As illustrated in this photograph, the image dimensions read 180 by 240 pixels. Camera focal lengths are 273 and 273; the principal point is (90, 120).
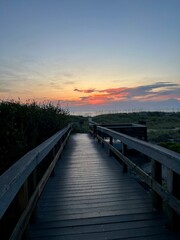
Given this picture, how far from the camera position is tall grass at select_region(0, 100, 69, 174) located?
6.66 metres

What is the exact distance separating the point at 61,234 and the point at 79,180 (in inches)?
102

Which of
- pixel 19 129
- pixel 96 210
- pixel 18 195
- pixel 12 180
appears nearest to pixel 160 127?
pixel 19 129

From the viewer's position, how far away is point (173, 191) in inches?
126

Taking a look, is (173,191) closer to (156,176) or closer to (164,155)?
(164,155)

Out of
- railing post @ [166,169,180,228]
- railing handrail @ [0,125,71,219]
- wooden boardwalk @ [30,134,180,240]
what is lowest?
wooden boardwalk @ [30,134,180,240]

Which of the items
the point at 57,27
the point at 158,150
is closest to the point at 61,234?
the point at 158,150

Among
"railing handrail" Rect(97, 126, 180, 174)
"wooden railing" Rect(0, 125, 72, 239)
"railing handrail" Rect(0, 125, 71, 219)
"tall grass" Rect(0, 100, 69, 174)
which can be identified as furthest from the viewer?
"tall grass" Rect(0, 100, 69, 174)

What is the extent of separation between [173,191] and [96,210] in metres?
1.30

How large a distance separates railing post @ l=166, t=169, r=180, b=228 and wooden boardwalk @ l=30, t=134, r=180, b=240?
0.14 m

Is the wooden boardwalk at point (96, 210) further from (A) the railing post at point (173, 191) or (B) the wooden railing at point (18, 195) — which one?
(B) the wooden railing at point (18, 195)

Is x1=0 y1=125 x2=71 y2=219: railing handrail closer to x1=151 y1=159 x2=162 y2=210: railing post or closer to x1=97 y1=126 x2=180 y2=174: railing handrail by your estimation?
x1=97 y1=126 x2=180 y2=174: railing handrail

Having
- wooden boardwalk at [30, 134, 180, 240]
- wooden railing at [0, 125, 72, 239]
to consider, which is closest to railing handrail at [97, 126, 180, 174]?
wooden boardwalk at [30, 134, 180, 240]

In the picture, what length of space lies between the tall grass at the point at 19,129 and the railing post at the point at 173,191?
13.1 feet

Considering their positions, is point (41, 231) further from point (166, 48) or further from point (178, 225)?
point (166, 48)
